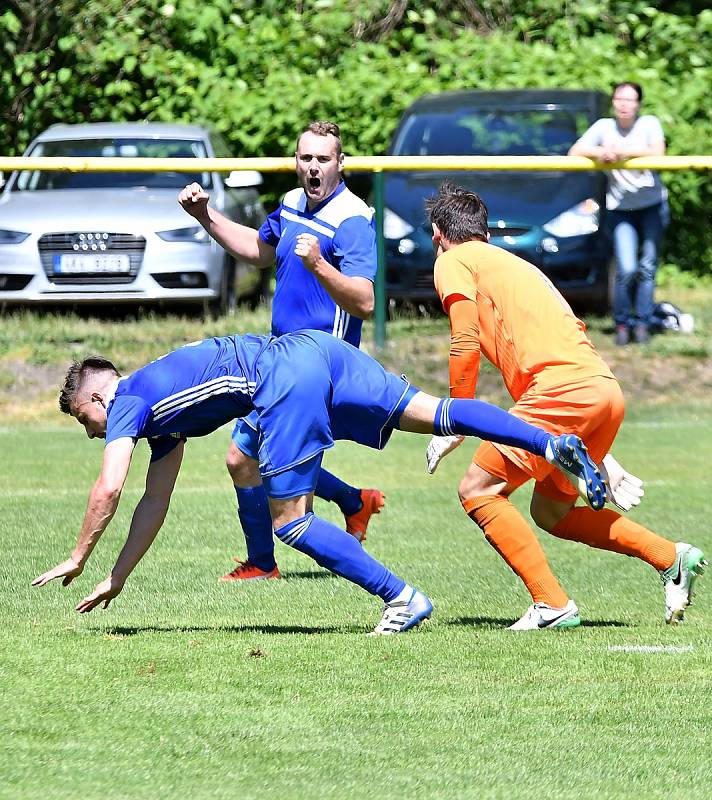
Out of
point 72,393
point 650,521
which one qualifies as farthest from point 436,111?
point 72,393

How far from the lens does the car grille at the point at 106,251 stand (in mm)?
13023

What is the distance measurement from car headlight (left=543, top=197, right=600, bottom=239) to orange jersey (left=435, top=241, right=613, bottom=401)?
695cm

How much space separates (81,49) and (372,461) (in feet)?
28.3

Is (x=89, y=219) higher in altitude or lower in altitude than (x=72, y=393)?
lower

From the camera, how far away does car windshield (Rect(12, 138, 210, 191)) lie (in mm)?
14047

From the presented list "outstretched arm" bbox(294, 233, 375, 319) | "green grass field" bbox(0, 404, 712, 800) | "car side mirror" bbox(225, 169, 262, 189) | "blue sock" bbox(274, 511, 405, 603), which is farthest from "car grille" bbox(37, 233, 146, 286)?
"blue sock" bbox(274, 511, 405, 603)

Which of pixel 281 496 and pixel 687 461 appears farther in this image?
Result: pixel 687 461

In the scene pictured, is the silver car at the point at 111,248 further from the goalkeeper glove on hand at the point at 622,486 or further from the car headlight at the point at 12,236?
the goalkeeper glove on hand at the point at 622,486

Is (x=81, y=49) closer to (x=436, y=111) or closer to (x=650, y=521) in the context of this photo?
(x=436, y=111)

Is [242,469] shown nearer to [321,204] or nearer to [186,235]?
[321,204]

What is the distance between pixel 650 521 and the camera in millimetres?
8680

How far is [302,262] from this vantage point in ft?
21.2

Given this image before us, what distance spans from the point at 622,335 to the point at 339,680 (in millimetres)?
7948

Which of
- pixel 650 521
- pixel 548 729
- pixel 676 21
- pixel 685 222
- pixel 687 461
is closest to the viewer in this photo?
pixel 548 729
